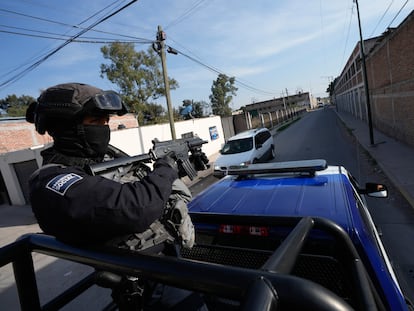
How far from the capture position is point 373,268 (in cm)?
153

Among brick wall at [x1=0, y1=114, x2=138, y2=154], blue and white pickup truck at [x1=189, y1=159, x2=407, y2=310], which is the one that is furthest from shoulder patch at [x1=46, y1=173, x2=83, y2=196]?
brick wall at [x1=0, y1=114, x2=138, y2=154]

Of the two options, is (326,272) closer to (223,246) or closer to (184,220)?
(223,246)

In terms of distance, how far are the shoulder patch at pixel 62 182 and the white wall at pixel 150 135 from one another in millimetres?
8159

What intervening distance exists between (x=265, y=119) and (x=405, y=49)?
2630 cm

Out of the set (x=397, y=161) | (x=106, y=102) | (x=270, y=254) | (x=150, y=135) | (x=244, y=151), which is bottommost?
(x=397, y=161)

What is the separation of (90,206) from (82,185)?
0.09 m

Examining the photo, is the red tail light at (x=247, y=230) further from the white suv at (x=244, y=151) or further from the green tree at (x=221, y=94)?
the green tree at (x=221, y=94)

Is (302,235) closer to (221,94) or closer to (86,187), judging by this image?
(86,187)

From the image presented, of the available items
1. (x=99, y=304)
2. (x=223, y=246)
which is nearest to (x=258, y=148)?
(x=99, y=304)

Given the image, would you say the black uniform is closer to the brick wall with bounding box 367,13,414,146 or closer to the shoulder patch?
the shoulder patch

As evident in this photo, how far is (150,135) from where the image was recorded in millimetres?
13641

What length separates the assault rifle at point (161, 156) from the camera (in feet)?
5.04

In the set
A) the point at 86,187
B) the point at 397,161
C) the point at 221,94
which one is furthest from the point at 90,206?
the point at 221,94

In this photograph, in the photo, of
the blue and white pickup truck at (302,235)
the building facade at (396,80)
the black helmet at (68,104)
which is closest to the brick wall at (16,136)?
the building facade at (396,80)
